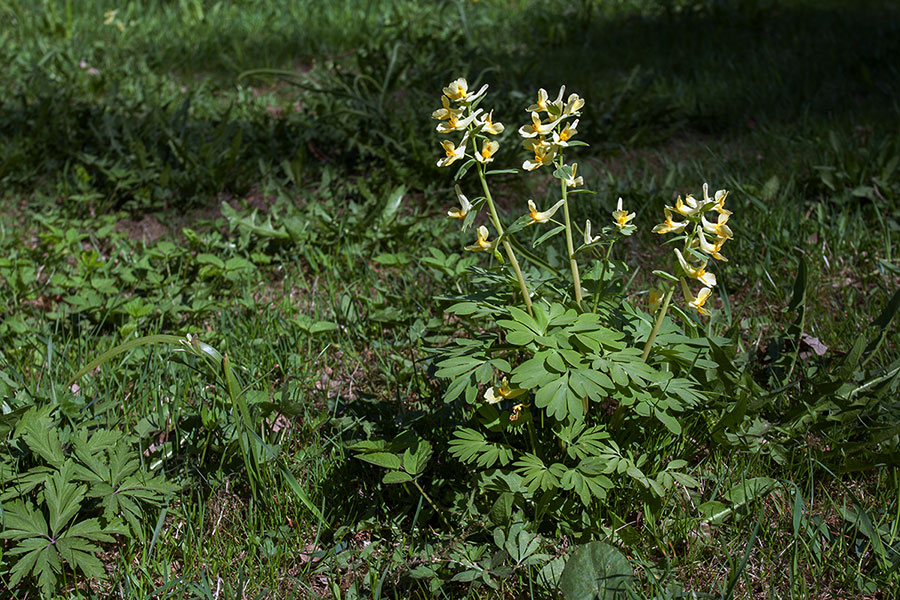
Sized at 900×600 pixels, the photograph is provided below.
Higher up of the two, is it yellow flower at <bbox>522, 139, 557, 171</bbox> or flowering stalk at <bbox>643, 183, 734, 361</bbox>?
yellow flower at <bbox>522, 139, 557, 171</bbox>

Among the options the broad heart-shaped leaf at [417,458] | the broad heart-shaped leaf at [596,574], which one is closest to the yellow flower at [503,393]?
the broad heart-shaped leaf at [417,458]

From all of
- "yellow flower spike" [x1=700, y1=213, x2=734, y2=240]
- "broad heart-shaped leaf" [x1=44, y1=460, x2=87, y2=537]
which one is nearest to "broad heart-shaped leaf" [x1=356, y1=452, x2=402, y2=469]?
"broad heart-shaped leaf" [x1=44, y1=460, x2=87, y2=537]

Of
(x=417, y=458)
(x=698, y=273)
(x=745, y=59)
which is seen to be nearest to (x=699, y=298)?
(x=698, y=273)

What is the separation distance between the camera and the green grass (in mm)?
1728

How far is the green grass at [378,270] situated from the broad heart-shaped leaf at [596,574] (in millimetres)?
65

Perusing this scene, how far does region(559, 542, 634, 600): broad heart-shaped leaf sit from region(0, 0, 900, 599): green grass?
65 millimetres

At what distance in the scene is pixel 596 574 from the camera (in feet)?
5.01

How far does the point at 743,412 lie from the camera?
1.80m

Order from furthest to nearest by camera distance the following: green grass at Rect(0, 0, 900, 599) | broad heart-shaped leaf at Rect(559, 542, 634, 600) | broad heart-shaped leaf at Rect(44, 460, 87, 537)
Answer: green grass at Rect(0, 0, 900, 599)
broad heart-shaped leaf at Rect(44, 460, 87, 537)
broad heart-shaped leaf at Rect(559, 542, 634, 600)

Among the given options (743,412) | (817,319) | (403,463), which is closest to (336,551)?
(403,463)

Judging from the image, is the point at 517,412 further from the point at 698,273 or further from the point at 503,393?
the point at 698,273

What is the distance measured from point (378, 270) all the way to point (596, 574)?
1.70 meters

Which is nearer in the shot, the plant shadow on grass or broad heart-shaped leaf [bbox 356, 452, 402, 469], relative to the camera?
broad heart-shaped leaf [bbox 356, 452, 402, 469]

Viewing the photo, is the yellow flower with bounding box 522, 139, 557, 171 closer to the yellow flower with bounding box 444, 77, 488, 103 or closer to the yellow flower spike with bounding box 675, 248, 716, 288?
the yellow flower with bounding box 444, 77, 488, 103
